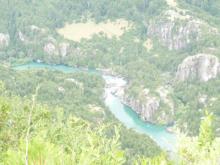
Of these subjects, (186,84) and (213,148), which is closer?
(213,148)

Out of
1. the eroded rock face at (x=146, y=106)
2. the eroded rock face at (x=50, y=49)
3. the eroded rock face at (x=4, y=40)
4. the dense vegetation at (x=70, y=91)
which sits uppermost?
the dense vegetation at (x=70, y=91)

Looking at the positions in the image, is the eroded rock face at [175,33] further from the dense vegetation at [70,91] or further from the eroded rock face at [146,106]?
the eroded rock face at [146,106]

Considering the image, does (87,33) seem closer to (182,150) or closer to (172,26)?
(172,26)

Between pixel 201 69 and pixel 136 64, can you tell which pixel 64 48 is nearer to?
pixel 136 64

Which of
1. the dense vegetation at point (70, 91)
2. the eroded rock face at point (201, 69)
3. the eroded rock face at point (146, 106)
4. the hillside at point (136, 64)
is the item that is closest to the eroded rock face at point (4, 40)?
the hillside at point (136, 64)

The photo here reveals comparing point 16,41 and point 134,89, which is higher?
point 134,89

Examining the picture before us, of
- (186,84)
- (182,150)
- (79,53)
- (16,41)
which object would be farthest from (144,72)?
(182,150)
